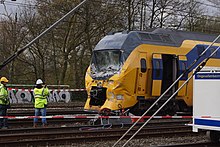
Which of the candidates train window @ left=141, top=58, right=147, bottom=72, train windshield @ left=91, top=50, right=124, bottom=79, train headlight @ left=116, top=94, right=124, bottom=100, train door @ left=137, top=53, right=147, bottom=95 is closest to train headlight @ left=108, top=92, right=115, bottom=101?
train headlight @ left=116, top=94, right=124, bottom=100

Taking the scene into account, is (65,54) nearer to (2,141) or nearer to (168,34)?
(168,34)

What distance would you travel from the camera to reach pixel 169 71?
1758 cm

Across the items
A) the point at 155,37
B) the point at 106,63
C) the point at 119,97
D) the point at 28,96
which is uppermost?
the point at 155,37

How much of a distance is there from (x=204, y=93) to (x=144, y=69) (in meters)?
6.66

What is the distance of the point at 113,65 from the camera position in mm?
16453

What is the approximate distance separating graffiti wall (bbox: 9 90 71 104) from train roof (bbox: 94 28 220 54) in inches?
476

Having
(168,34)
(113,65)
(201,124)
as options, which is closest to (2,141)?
(201,124)

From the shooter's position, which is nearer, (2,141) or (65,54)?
(2,141)

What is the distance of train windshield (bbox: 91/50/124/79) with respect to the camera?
A: 53.3ft

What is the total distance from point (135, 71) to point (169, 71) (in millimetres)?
2088

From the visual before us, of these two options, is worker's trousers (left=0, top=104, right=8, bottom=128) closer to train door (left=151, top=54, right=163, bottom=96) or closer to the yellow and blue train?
the yellow and blue train

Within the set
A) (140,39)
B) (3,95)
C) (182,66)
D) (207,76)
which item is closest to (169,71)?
(182,66)

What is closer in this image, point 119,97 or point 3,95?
point 3,95

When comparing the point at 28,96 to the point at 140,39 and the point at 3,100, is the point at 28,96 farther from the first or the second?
the point at 3,100
